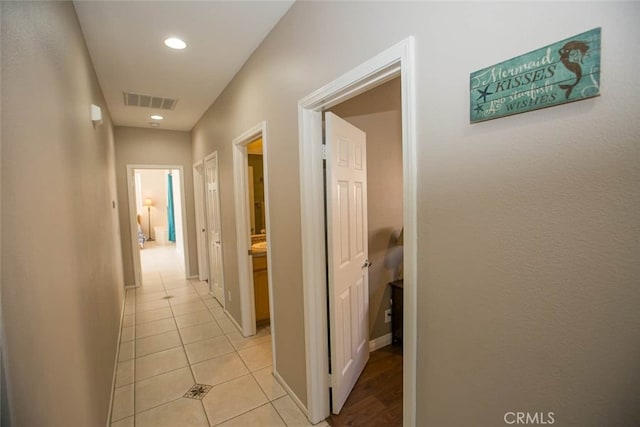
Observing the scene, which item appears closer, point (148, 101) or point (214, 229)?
point (148, 101)

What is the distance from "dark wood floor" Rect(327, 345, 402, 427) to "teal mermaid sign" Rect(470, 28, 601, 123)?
200cm

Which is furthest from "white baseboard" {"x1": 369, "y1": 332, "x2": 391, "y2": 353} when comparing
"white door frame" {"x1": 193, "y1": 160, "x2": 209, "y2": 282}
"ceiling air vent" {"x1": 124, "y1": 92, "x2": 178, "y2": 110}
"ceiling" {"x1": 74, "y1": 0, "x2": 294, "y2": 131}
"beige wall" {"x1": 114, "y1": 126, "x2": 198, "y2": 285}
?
"beige wall" {"x1": 114, "y1": 126, "x2": 198, "y2": 285}

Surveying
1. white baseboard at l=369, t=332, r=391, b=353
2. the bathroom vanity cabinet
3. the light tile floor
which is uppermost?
the bathroom vanity cabinet

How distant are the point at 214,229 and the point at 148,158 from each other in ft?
7.10

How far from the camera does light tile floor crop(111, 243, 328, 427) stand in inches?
79.6

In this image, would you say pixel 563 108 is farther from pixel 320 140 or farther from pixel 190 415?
pixel 190 415

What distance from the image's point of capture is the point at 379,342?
281 centimetres

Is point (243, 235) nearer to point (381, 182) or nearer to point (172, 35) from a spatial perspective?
point (381, 182)

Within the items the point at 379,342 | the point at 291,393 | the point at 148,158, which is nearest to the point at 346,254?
the point at 291,393

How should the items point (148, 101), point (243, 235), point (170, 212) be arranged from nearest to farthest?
point (243, 235)
point (148, 101)
point (170, 212)

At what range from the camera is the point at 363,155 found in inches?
91.1

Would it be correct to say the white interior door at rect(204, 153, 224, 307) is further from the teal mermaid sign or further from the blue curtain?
the blue curtain

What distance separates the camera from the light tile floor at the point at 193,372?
2.02 m

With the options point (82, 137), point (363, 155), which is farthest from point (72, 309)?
point (363, 155)
